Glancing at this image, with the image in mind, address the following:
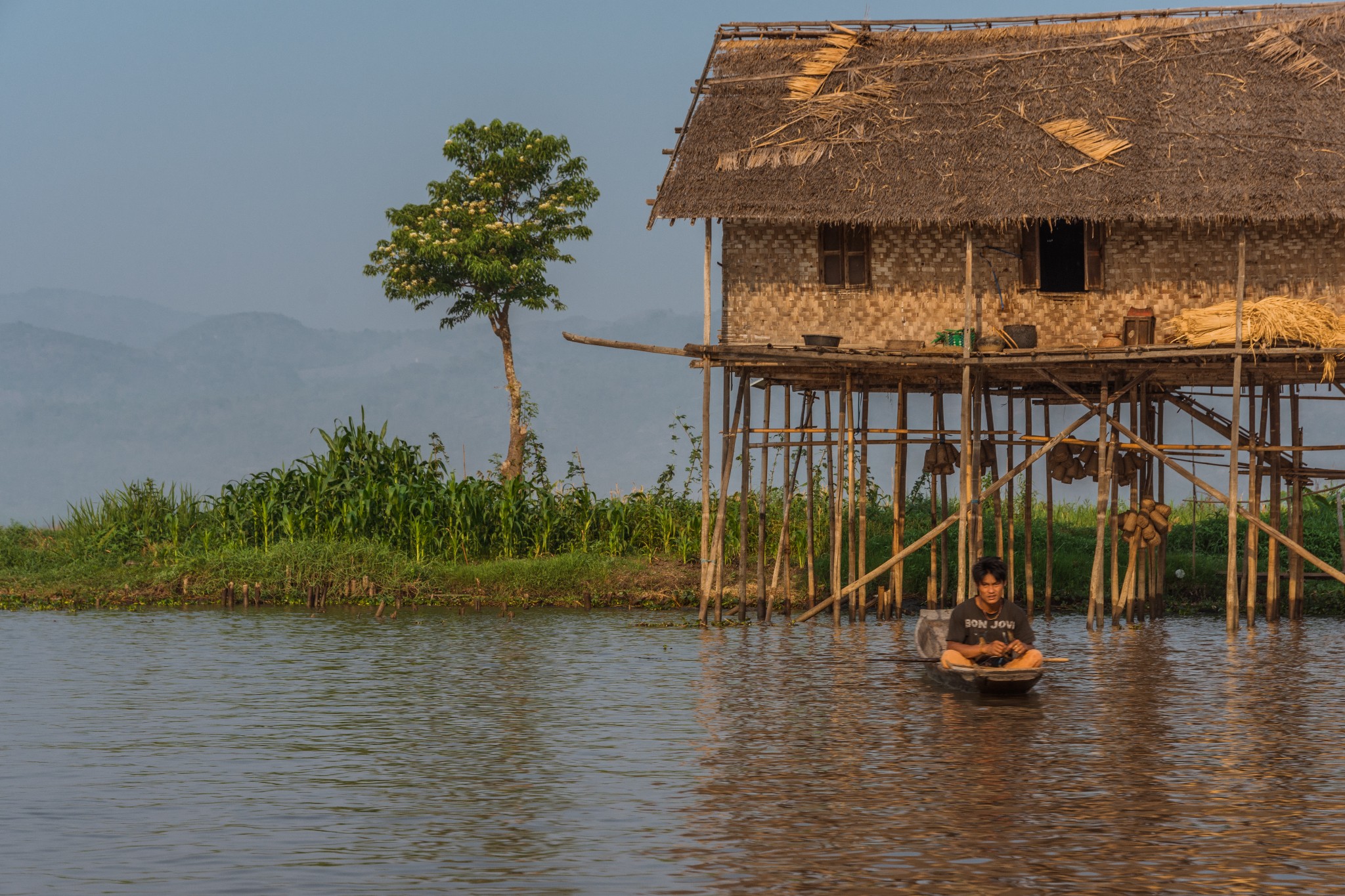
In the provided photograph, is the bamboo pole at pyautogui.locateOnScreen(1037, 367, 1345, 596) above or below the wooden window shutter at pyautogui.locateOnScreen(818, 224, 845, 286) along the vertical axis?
below

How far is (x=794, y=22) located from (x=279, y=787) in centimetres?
1518

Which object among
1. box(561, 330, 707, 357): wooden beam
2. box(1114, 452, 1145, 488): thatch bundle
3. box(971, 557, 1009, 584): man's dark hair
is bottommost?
box(971, 557, 1009, 584): man's dark hair

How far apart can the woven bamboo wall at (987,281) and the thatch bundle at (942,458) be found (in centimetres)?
198

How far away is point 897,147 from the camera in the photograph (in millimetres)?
20359

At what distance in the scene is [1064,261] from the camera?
23781 millimetres

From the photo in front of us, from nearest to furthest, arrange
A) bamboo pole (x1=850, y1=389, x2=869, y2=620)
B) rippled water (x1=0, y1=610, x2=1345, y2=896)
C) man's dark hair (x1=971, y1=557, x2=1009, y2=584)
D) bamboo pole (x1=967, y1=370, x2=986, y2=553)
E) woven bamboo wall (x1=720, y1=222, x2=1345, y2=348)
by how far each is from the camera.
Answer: rippled water (x1=0, y1=610, x2=1345, y2=896), man's dark hair (x1=971, y1=557, x2=1009, y2=584), bamboo pole (x1=967, y1=370, x2=986, y2=553), woven bamboo wall (x1=720, y1=222, x2=1345, y2=348), bamboo pole (x1=850, y1=389, x2=869, y2=620)

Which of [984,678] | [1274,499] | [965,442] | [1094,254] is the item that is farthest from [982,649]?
[1274,499]

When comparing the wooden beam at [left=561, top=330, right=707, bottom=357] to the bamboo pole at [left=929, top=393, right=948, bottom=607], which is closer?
the wooden beam at [left=561, top=330, right=707, bottom=357]

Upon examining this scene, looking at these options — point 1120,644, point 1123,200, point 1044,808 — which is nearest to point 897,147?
point 1123,200

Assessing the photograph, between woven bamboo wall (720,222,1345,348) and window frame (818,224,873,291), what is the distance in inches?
2.4

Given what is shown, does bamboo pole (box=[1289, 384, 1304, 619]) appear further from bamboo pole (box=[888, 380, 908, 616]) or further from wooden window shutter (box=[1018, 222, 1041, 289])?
bamboo pole (box=[888, 380, 908, 616])

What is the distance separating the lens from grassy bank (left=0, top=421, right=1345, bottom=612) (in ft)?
78.4

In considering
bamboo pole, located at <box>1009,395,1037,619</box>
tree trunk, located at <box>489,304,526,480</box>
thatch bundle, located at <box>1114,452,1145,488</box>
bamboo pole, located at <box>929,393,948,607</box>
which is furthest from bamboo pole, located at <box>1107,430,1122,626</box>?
tree trunk, located at <box>489,304,526,480</box>

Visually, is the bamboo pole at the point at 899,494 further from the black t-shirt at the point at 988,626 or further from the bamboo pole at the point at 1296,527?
the black t-shirt at the point at 988,626
